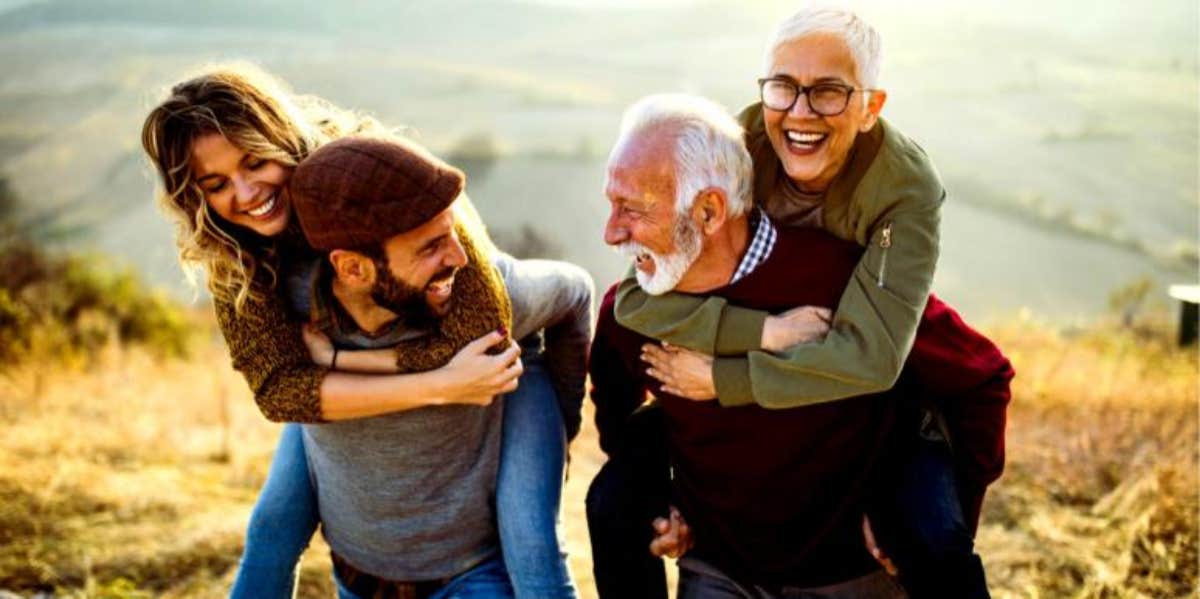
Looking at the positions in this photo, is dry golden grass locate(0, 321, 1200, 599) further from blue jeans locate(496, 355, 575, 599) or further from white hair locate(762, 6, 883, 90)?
white hair locate(762, 6, 883, 90)

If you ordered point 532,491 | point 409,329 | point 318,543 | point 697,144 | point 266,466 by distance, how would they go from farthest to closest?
point 266,466 → point 318,543 → point 532,491 → point 409,329 → point 697,144

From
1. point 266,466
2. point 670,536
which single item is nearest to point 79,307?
point 266,466

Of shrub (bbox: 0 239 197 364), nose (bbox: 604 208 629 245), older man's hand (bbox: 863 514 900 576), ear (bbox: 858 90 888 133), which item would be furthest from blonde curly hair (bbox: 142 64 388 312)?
shrub (bbox: 0 239 197 364)

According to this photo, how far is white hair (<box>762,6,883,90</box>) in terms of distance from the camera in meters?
2.49

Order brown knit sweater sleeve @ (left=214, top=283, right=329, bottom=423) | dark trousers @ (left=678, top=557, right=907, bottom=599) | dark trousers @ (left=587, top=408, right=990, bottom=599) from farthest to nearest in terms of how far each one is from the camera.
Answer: dark trousers @ (left=678, top=557, right=907, bottom=599), brown knit sweater sleeve @ (left=214, top=283, right=329, bottom=423), dark trousers @ (left=587, top=408, right=990, bottom=599)

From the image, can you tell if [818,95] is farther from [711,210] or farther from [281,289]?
[281,289]

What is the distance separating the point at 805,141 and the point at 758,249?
12.0 inches

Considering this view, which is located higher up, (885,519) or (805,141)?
(805,141)

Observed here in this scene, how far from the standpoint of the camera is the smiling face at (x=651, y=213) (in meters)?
2.44

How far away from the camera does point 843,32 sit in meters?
2.49

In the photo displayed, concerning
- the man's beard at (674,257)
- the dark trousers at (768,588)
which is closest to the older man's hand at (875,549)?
the dark trousers at (768,588)

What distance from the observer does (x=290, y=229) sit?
274 centimetres

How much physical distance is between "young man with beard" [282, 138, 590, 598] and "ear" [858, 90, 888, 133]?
3.28 ft

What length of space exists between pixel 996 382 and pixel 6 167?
678 inches
